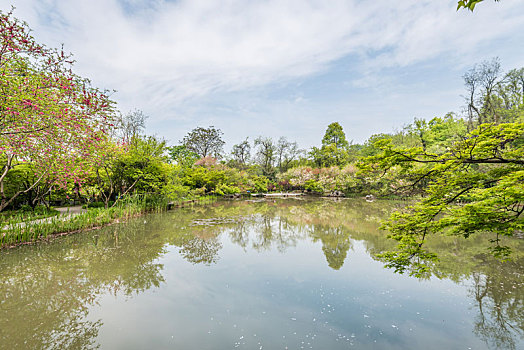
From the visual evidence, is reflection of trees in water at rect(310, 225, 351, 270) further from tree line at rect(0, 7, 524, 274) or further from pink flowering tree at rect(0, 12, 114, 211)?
pink flowering tree at rect(0, 12, 114, 211)

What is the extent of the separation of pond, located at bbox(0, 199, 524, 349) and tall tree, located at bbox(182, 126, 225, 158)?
93.5 ft

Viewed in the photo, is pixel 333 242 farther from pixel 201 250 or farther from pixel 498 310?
pixel 498 310

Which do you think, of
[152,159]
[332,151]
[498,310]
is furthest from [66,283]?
[332,151]

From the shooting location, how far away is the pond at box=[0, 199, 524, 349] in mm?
2750

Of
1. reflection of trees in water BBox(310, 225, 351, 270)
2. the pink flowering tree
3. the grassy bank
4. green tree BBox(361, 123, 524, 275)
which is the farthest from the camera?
the grassy bank

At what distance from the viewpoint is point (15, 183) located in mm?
9477

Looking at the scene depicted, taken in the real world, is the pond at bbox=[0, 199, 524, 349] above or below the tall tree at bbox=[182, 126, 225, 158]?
below

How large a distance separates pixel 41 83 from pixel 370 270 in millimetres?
7950

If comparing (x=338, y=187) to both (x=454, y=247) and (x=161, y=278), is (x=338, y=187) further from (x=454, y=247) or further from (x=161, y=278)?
(x=161, y=278)

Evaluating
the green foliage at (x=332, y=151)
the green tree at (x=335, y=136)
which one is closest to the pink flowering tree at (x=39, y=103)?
the green foliage at (x=332, y=151)

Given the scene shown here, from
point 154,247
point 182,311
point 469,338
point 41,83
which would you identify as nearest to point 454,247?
point 469,338

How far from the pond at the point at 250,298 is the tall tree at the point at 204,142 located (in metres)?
28.5

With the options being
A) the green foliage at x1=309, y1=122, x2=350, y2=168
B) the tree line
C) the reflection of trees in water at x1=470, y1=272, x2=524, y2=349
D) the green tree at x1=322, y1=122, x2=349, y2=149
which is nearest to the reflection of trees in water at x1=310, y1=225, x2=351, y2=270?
the tree line

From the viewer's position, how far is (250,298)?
376 centimetres
